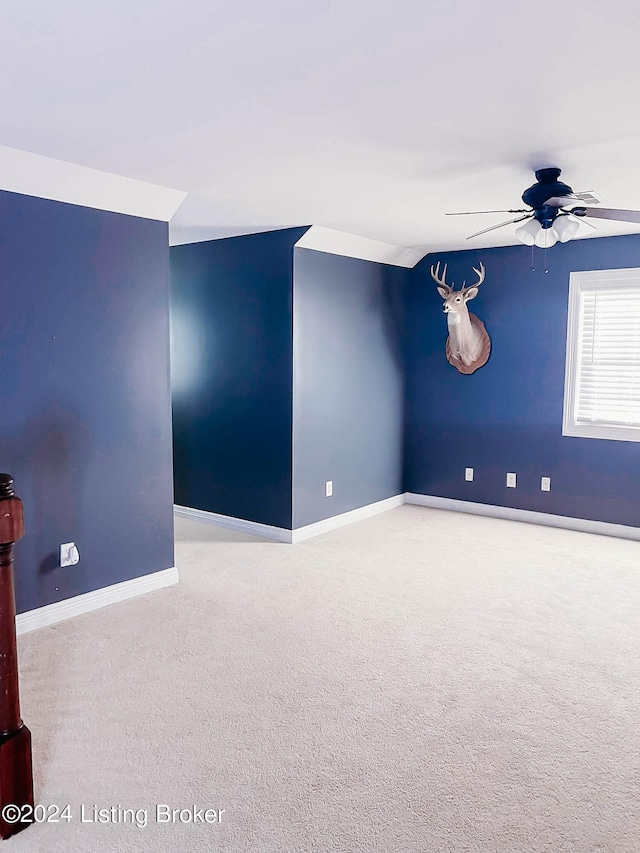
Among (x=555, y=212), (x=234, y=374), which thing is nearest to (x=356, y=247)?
(x=234, y=374)

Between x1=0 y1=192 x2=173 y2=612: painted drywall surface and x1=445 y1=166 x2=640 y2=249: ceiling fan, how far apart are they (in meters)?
2.09

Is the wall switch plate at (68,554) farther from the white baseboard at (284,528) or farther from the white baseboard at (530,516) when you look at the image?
the white baseboard at (530,516)

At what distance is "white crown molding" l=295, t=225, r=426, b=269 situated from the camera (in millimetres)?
5016

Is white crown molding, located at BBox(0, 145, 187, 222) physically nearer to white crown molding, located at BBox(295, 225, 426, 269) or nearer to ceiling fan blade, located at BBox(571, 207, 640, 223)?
white crown molding, located at BBox(295, 225, 426, 269)

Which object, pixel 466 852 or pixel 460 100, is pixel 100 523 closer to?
pixel 466 852

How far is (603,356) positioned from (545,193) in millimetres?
2483

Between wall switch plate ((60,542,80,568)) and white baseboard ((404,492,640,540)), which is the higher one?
wall switch plate ((60,542,80,568))

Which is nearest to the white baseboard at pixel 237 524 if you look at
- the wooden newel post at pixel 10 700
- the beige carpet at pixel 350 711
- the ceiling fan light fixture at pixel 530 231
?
the beige carpet at pixel 350 711

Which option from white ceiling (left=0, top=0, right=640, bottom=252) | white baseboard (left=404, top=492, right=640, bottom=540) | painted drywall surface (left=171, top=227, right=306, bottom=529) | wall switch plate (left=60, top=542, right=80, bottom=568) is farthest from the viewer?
white baseboard (left=404, top=492, right=640, bottom=540)

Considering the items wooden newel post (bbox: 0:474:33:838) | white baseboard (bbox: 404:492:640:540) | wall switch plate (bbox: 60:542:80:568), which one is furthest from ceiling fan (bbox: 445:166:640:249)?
white baseboard (bbox: 404:492:640:540)

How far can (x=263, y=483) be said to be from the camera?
531cm

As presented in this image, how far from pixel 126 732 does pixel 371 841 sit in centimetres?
107

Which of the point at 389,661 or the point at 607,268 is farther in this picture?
the point at 607,268

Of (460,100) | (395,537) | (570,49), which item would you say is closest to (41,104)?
(460,100)
